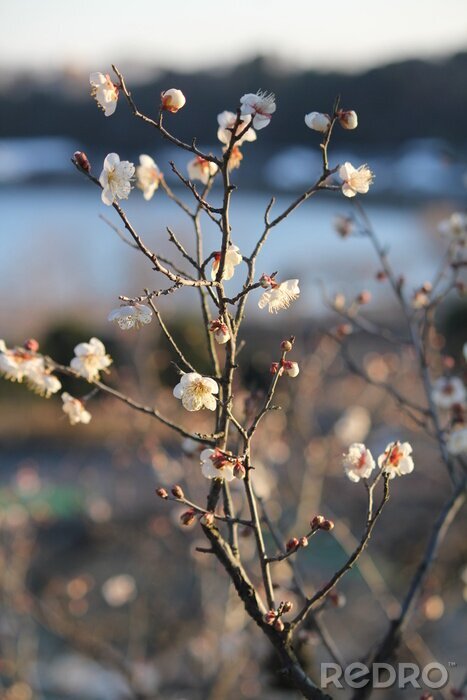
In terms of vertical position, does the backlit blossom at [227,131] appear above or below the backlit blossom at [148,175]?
below

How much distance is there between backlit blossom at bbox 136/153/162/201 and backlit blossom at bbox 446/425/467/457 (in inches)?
29.1

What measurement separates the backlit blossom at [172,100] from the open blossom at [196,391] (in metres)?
0.36

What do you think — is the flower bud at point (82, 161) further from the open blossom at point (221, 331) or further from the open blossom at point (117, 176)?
the open blossom at point (221, 331)

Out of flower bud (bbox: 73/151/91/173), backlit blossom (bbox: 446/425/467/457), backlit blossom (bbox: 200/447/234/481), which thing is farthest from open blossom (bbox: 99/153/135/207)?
backlit blossom (bbox: 446/425/467/457)

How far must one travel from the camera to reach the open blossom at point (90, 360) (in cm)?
119

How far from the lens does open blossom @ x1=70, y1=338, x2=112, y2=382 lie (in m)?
1.19

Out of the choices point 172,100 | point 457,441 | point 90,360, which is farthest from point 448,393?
point 172,100

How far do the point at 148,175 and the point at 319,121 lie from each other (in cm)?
40

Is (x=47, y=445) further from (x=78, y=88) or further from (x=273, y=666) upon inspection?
(x=78, y=88)

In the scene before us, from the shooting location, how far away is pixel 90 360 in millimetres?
1205

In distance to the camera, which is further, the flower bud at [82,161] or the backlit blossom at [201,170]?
the backlit blossom at [201,170]

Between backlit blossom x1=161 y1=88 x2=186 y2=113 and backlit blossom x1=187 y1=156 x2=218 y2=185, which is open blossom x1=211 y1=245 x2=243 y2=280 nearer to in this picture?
backlit blossom x1=161 y1=88 x2=186 y2=113

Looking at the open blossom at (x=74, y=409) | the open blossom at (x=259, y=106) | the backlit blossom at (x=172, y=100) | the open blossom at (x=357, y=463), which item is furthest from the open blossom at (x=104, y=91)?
the open blossom at (x=357, y=463)

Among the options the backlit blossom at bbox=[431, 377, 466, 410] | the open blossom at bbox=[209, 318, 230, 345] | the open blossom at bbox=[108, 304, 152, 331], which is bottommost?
the open blossom at bbox=[209, 318, 230, 345]
